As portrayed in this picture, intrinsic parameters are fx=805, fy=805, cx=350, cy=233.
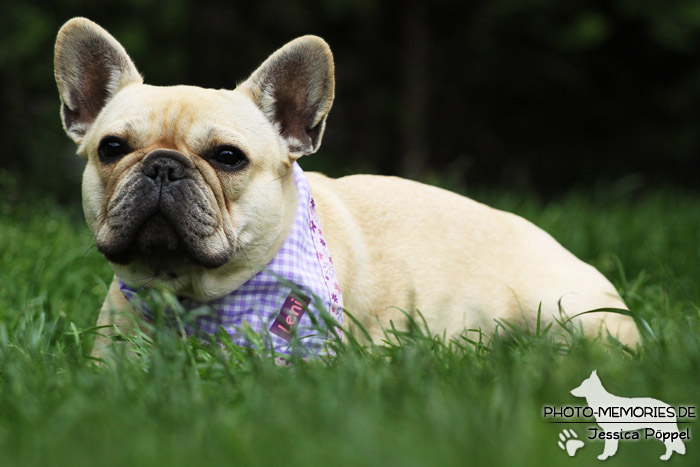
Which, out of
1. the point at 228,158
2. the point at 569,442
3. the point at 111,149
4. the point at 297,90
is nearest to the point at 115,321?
the point at 111,149

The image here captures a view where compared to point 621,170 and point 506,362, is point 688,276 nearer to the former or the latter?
point 506,362

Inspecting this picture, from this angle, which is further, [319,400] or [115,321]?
[115,321]

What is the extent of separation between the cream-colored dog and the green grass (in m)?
0.36

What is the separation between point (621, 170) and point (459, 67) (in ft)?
8.17

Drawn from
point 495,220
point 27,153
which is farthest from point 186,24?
point 495,220

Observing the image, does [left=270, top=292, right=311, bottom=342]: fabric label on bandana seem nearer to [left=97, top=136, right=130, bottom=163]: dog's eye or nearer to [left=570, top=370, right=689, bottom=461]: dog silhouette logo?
[left=97, top=136, right=130, bottom=163]: dog's eye

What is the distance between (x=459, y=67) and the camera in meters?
10.6

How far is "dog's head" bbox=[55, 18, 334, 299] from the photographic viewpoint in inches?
121

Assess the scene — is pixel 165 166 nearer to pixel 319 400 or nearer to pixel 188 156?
pixel 188 156

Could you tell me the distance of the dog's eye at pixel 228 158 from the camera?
3260 millimetres

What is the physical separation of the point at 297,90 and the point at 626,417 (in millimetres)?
A: 2098

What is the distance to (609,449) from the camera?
81.0 inches

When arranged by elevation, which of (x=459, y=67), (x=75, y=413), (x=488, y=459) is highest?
(x=459, y=67)

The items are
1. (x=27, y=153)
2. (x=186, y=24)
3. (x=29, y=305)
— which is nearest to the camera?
(x=29, y=305)
